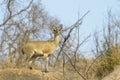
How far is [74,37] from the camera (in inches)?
643

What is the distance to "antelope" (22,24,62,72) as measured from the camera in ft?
56.2

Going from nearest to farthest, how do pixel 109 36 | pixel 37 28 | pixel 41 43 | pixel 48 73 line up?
pixel 48 73 → pixel 41 43 → pixel 109 36 → pixel 37 28

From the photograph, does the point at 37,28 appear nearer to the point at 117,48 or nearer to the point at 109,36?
the point at 109,36

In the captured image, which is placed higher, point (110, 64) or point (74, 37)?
point (74, 37)

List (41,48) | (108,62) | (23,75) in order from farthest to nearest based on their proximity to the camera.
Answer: (41,48) → (108,62) → (23,75)

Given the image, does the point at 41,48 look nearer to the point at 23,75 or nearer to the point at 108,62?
the point at 108,62

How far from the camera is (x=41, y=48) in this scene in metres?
17.6

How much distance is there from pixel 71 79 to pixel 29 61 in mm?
3221

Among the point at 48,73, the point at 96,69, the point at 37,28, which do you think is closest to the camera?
the point at 48,73

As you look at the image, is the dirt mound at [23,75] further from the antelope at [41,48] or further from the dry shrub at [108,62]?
the dry shrub at [108,62]

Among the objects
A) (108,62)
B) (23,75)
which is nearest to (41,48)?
(108,62)

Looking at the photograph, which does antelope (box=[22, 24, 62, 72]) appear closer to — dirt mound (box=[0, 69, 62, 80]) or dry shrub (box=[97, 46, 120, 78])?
dirt mound (box=[0, 69, 62, 80])

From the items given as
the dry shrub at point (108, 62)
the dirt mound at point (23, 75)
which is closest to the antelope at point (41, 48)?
the dirt mound at point (23, 75)

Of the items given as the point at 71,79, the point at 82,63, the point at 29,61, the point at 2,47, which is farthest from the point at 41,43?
the point at 2,47
